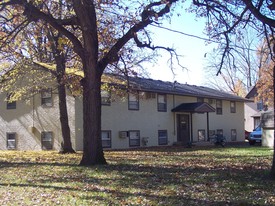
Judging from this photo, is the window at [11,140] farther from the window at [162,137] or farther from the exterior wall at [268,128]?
the exterior wall at [268,128]

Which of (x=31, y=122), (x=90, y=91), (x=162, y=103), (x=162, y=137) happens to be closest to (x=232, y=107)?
(x=162, y=103)

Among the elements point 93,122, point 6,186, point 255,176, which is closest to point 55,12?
point 93,122

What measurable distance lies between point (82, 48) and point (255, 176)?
7.23 metres

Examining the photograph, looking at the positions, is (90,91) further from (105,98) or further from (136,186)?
(105,98)

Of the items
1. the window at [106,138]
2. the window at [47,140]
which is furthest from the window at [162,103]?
the window at [47,140]

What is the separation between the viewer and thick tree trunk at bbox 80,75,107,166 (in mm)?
14484

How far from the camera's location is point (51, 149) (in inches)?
1024

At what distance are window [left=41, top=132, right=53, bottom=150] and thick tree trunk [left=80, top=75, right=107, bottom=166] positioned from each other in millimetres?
12003

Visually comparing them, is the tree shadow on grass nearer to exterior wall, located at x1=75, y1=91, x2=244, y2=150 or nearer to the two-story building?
the two-story building

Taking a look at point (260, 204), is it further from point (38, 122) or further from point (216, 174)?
point (38, 122)

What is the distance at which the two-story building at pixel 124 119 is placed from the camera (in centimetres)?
2598

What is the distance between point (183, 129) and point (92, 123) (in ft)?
61.9

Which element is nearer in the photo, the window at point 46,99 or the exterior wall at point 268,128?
the window at point 46,99

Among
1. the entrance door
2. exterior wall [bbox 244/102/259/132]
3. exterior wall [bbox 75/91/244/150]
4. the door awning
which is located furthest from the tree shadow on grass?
exterior wall [bbox 244/102/259/132]
